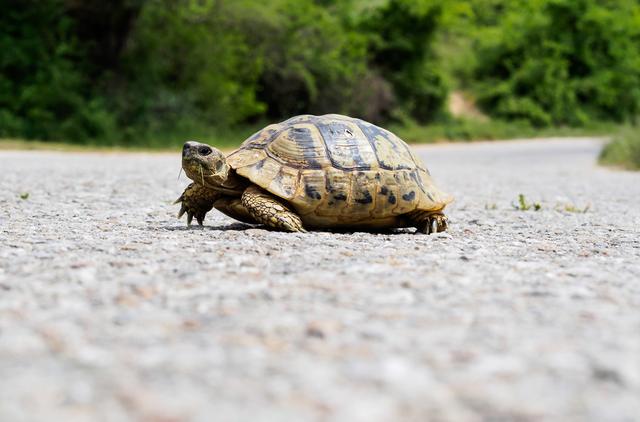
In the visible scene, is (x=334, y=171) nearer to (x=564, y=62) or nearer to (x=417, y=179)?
(x=417, y=179)

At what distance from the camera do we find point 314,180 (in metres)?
5.14

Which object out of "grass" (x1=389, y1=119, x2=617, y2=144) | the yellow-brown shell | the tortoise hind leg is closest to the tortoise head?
the yellow-brown shell

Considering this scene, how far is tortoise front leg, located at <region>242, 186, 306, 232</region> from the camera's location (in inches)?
199

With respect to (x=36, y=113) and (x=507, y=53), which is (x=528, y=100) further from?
(x=36, y=113)

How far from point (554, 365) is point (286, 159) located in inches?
125

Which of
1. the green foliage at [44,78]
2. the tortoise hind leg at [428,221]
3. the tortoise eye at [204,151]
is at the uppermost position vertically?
the green foliage at [44,78]

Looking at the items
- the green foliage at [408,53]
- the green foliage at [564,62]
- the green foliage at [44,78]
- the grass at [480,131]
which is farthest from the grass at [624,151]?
the green foliage at [564,62]

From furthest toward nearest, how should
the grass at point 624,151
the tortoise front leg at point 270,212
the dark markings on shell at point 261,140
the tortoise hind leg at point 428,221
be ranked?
the grass at point 624,151
the tortoise hind leg at point 428,221
the dark markings on shell at point 261,140
the tortoise front leg at point 270,212

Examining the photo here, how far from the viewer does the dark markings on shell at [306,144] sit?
5.19m

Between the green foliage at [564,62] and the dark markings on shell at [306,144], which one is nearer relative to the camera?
the dark markings on shell at [306,144]

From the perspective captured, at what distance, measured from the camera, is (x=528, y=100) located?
36.7m

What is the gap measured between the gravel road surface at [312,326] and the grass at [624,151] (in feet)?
→ 39.1

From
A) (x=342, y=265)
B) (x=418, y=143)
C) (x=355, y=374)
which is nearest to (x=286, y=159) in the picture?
(x=342, y=265)

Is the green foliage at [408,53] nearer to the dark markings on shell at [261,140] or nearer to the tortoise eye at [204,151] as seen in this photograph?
the dark markings on shell at [261,140]
